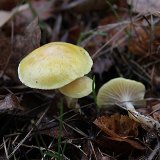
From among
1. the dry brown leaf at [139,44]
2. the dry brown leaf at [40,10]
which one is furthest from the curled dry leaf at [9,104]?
the dry brown leaf at [40,10]

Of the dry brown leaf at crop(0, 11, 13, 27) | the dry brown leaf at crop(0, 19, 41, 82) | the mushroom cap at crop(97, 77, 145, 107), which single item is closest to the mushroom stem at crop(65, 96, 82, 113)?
the mushroom cap at crop(97, 77, 145, 107)

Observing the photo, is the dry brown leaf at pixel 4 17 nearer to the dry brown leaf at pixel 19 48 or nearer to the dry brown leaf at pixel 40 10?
the dry brown leaf at pixel 40 10

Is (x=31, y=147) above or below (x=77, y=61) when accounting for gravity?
below

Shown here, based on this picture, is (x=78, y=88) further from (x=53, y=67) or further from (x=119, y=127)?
(x=119, y=127)

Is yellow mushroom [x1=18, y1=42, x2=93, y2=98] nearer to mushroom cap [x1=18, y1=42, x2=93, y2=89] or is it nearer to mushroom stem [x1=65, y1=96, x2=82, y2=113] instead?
mushroom cap [x1=18, y1=42, x2=93, y2=89]

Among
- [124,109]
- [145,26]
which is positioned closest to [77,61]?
[124,109]

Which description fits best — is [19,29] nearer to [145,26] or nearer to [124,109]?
[145,26]
